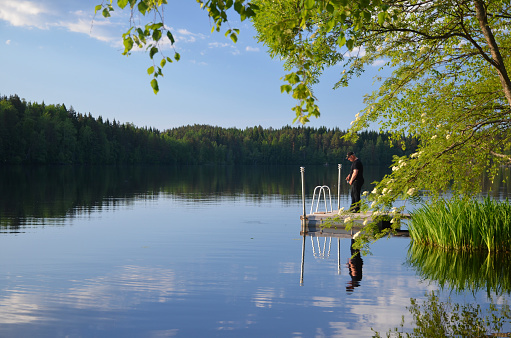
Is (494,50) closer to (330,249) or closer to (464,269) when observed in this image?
(464,269)

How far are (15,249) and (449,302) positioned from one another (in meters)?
12.6

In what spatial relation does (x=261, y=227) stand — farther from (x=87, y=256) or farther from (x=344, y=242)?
(x=87, y=256)

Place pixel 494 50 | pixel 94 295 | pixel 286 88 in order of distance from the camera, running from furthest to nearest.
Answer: pixel 94 295 < pixel 494 50 < pixel 286 88

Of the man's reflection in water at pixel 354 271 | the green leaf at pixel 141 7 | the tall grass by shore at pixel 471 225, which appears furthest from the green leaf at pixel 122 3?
the tall grass by shore at pixel 471 225

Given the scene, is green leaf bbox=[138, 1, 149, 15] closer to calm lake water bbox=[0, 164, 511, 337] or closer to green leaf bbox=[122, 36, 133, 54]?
green leaf bbox=[122, 36, 133, 54]

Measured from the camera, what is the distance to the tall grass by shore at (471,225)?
1470 centimetres

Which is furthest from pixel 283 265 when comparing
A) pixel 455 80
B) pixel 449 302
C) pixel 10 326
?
pixel 10 326

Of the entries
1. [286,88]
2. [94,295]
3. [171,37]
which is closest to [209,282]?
[94,295]

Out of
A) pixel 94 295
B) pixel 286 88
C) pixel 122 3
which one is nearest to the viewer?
pixel 122 3

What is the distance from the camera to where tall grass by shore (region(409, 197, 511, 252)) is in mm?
14695

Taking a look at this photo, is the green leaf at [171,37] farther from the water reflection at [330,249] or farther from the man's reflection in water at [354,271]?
the man's reflection in water at [354,271]

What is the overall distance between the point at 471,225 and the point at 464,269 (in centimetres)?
261

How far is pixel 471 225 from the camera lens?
15.2 metres

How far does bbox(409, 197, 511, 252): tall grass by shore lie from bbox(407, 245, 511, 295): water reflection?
315mm
